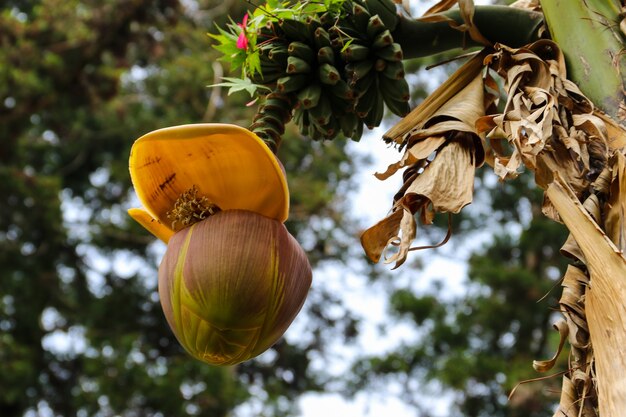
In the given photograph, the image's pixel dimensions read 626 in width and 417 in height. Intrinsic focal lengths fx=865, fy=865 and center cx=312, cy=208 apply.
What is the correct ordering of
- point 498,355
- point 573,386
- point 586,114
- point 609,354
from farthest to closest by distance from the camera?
1. point 498,355
2. point 586,114
3. point 573,386
4. point 609,354

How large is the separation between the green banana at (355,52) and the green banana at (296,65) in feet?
0.23

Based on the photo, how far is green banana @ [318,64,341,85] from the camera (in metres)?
1.50

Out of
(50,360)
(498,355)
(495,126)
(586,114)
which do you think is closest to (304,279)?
(495,126)

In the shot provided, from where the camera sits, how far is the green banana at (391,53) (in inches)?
59.6

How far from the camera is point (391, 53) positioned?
1516 mm

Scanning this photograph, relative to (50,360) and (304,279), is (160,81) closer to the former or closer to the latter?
(50,360)

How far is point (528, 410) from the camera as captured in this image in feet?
22.8

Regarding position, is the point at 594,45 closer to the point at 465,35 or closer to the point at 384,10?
the point at 465,35

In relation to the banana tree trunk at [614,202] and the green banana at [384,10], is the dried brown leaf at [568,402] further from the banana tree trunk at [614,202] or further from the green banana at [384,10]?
the green banana at [384,10]

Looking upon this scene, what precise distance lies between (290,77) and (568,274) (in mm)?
597

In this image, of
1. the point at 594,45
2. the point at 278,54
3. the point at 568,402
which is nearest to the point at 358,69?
the point at 278,54

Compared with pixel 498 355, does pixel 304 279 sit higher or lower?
higher

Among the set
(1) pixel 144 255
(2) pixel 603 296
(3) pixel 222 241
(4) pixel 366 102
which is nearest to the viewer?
(2) pixel 603 296

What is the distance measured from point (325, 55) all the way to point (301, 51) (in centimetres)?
4
